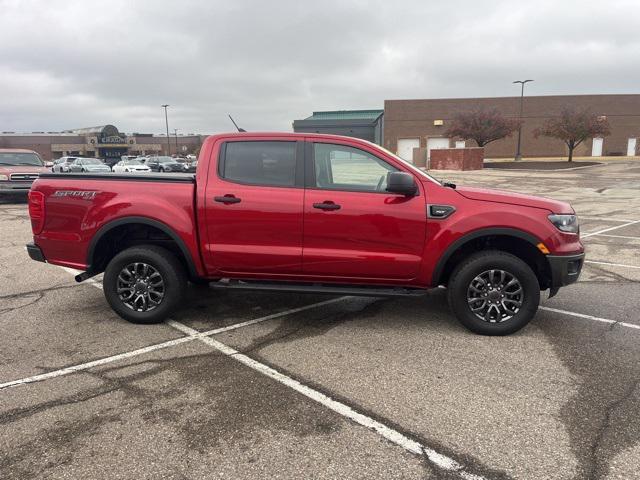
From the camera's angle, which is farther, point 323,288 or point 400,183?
point 323,288

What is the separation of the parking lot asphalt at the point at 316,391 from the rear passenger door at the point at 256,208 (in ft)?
2.27

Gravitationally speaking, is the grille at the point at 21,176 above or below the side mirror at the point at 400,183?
below

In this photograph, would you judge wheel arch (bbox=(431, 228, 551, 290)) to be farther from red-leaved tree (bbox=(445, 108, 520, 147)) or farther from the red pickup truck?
red-leaved tree (bbox=(445, 108, 520, 147))

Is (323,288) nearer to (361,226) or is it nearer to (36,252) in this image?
(361,226)

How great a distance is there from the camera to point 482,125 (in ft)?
140

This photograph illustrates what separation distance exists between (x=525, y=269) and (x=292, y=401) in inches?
96.3

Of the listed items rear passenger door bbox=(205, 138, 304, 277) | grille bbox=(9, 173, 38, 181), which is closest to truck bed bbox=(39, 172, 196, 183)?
rear passenger door bbox=(205, 138, 304, 277)

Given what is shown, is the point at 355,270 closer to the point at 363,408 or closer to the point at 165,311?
the point at 363,408

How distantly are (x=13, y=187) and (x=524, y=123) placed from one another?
5677cm

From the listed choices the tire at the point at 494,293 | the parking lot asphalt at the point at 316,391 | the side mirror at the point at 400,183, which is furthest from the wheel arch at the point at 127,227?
the tire at the point at 494,293

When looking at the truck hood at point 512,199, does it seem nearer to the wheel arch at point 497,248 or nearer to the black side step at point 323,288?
the wheel arch at point 497,248

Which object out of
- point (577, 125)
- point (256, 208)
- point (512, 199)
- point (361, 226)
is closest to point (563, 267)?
point (512, 199)

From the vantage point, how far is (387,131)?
2425 inches

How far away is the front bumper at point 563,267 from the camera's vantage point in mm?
4355
